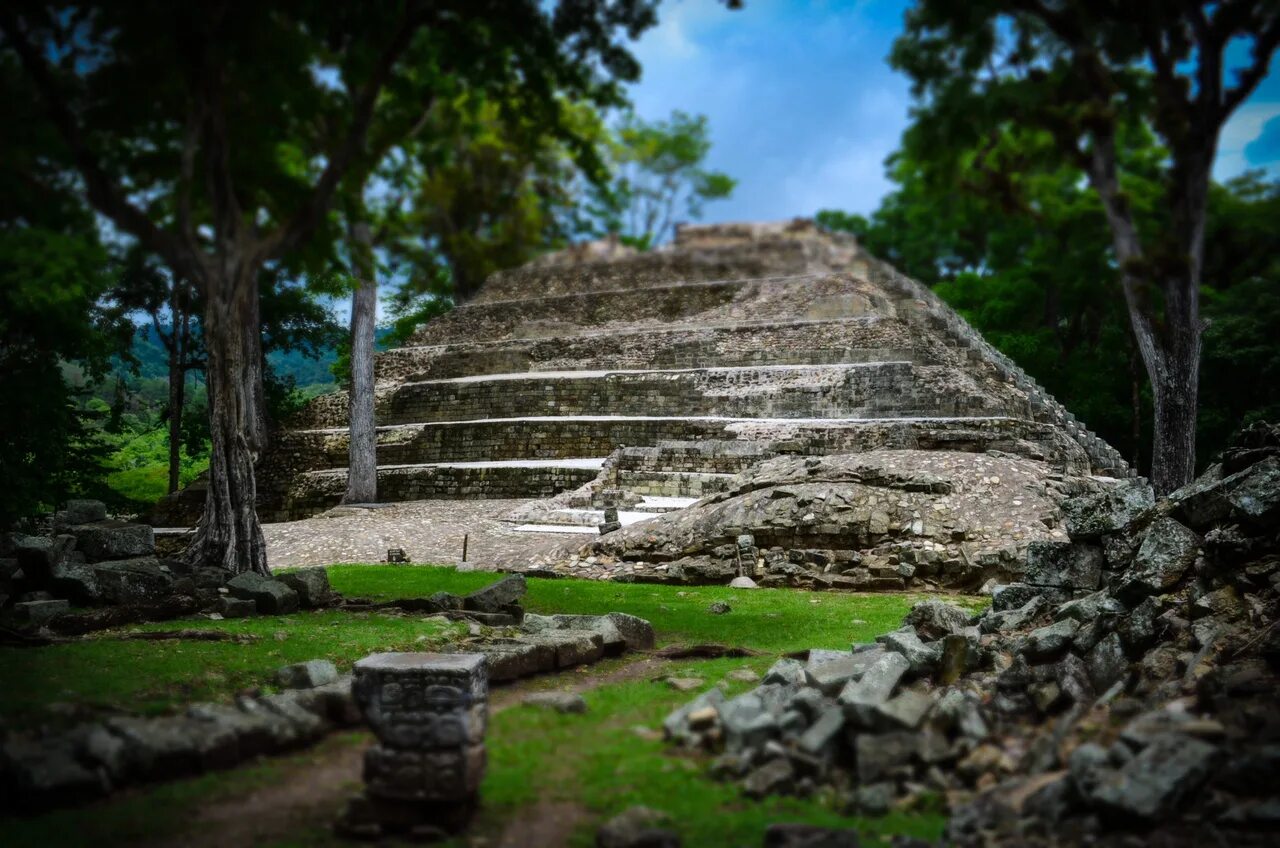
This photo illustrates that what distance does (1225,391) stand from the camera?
9.89 metres

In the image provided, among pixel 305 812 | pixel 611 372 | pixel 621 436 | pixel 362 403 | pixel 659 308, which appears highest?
pixel 659 308

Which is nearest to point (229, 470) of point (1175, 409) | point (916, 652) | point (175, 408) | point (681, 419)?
point (916, 652)

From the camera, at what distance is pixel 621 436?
2066 cm

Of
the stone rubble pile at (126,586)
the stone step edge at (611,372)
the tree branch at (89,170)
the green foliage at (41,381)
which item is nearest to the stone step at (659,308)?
the stone step edge at (611,372)

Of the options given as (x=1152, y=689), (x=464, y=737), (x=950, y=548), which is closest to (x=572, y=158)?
(x=464, y=737)

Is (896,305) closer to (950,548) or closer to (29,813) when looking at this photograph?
(950,548)

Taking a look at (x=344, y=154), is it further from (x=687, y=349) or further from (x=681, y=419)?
(x=687, y=349)

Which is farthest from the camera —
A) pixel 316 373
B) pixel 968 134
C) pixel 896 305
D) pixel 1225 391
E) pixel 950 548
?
pixel 316 373

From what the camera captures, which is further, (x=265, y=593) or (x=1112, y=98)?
(x=265, y=593)

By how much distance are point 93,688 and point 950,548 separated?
904cm

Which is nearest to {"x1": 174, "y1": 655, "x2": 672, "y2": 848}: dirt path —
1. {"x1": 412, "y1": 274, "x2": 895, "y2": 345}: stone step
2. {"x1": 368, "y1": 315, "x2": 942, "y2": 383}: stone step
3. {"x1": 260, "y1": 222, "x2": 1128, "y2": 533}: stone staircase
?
{"x1": 260, "y1": 222, "x2": 1128, "y2": 533}: stone staircase

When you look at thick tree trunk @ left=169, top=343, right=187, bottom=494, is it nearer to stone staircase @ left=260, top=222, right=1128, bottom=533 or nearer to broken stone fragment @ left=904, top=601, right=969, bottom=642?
stone staircase @ left=260, top=222, right=1128, bottom=533

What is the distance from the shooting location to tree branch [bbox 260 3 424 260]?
16.0 feet

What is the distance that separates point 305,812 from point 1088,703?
3.53 m
